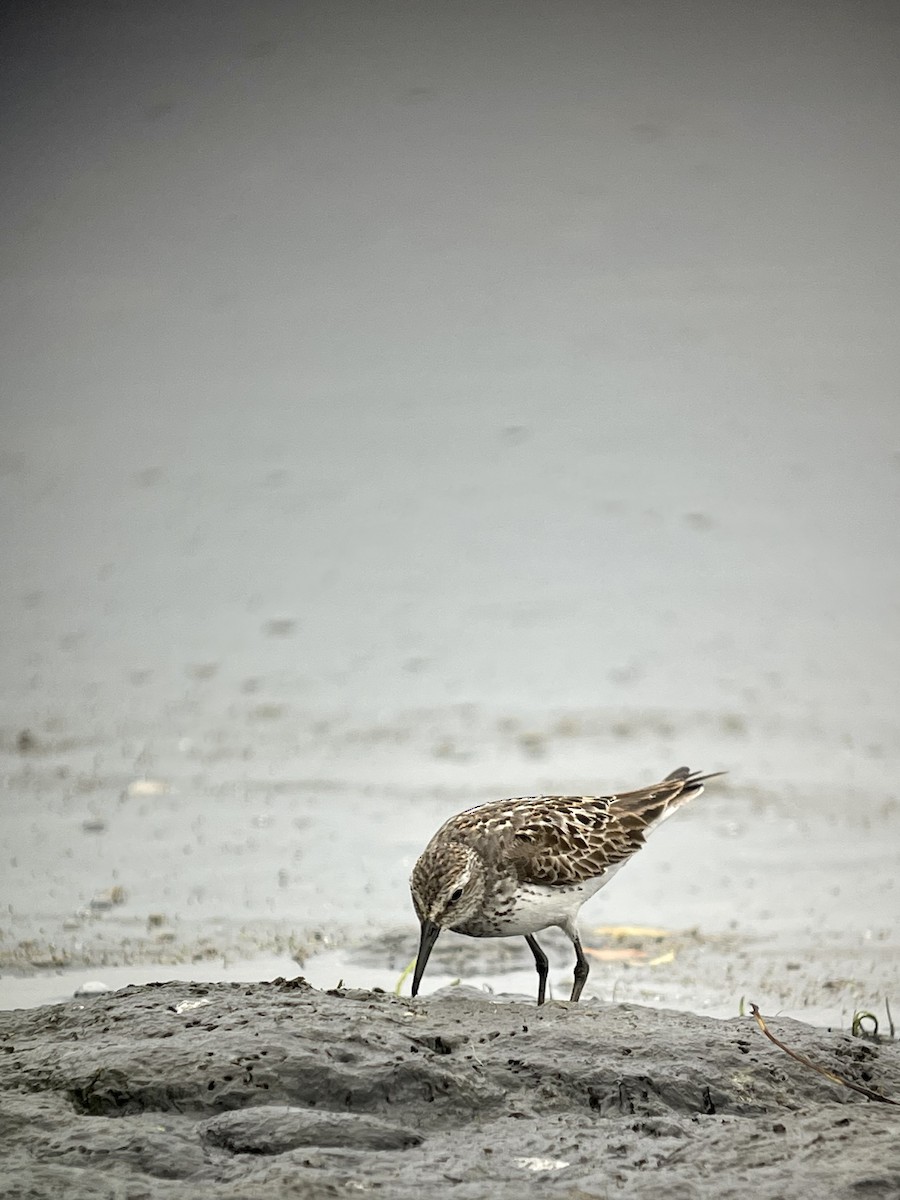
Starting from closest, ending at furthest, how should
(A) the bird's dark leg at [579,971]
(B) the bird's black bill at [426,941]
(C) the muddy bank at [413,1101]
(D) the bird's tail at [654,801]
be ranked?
(C) the muddy bank at [413,1101]
(B) the bird's black bill at [426,941]
(A) the bird's dark leg at [579,971]
(D) the bird's tail at [654,801]

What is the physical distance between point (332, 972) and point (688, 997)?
50.6 inches

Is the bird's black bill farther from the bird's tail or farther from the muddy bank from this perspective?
the bird's tail

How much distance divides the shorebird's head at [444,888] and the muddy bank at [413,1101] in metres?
0.63

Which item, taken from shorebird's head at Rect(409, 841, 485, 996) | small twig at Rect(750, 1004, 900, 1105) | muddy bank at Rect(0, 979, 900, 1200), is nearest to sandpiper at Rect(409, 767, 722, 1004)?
shorebird's head at Rect(409, 841, 485, 996)

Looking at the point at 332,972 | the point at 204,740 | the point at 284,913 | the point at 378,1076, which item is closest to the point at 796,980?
the point at 332,972

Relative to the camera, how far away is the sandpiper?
475cm

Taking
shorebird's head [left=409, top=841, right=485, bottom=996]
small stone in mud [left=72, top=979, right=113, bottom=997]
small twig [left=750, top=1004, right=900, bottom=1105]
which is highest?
shorebird's head [left=409, top=841, right=485, bottom=996]

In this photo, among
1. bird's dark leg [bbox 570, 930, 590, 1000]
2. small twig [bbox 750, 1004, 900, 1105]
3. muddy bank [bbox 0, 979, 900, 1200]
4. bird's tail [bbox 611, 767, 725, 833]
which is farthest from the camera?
bird's tail [bbox 611, 767, 725, 833]

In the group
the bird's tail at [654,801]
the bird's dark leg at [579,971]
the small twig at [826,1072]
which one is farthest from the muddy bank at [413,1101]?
the bird's tail at [654,801]

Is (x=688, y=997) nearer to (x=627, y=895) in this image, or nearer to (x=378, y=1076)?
(x=627, y=895)

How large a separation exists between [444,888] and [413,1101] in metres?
1.33

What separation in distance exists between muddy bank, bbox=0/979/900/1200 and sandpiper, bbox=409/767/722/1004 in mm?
668

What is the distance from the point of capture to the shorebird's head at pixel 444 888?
4699 millimetres

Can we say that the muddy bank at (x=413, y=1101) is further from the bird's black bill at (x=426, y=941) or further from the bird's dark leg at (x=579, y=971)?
the bird's dark leg at (x=579, y=971)
